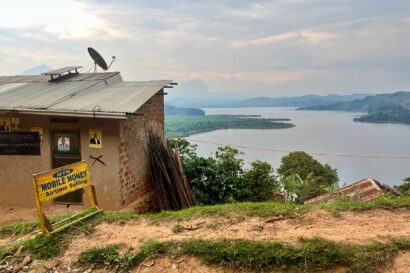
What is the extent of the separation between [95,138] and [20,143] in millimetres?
2061

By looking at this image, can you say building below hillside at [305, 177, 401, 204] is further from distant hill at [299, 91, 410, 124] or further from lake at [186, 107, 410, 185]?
distant hill at [299, 91, 410, 124]

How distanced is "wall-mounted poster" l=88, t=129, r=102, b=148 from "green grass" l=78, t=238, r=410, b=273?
3654mm

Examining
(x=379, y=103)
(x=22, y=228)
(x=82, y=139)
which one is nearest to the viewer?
(x=22, y=228)

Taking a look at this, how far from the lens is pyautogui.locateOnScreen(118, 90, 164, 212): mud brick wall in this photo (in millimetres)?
7508

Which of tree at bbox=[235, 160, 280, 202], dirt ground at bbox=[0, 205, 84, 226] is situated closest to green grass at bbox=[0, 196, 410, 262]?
dirt ground at bbox=[0, 205, 84, 226]

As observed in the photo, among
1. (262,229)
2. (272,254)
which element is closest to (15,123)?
(262,229)

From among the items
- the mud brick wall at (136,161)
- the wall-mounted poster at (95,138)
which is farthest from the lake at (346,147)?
the wall-mounted poster at (95,138)

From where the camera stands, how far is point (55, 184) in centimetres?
459

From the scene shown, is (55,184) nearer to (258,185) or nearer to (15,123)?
(15,123)

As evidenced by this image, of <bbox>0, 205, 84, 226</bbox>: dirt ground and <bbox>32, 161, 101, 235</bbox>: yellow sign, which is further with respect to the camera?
<bbox>0, 205, 84, 226</bbox>: dirt ground

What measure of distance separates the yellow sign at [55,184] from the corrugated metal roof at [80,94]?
6.79 ft

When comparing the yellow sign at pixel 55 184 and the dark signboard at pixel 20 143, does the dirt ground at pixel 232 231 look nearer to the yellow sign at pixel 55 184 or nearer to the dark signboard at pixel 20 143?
the yellow sign at pixel 55 184

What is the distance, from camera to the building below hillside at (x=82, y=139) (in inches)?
287

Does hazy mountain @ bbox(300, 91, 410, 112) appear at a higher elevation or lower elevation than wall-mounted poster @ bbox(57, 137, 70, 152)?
higher
